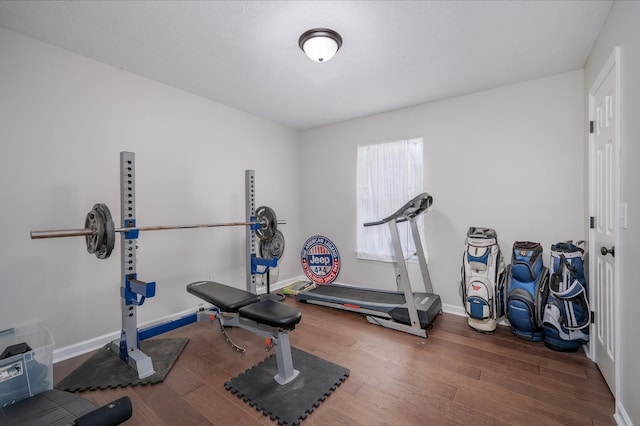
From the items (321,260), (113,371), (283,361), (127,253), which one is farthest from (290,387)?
(321,260)

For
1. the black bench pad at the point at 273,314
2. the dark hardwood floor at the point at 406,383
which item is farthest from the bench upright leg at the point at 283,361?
the dark hardwood floor at the point at 406,383

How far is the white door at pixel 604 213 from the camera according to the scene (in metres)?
1.67

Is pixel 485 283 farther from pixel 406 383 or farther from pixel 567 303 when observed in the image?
pixel 406 383

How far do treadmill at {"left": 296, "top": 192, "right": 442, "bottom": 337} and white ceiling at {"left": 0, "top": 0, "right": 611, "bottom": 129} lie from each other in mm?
1277

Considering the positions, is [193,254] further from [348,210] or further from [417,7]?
[417,7]

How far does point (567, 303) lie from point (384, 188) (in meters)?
2.10

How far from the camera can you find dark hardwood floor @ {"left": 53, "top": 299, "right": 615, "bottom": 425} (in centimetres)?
160

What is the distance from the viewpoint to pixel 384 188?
3631mm

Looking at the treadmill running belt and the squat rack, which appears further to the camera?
the treadmill running belt

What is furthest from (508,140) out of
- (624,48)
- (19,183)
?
(19,183)

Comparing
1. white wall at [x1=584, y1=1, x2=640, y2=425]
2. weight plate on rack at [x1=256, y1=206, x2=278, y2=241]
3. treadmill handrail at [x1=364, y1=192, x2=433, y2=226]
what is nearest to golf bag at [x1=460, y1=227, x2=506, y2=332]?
treadmill handrail at [x1=364, y1=192, x2=433, y2=226]

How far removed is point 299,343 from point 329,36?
247 centimetres

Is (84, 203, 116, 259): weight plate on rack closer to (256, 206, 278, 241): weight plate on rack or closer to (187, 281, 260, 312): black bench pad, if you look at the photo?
(187, 281, 260, 312): black bench pad

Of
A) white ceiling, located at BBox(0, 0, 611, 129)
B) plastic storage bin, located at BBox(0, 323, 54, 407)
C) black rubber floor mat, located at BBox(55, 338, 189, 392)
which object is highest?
white ceiling, located at BBox(0, 0, 611, 129)
